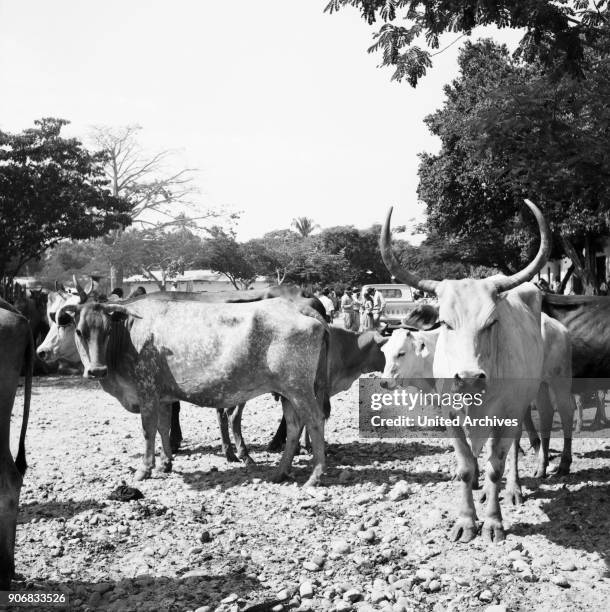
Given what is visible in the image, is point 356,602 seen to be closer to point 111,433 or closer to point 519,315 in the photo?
point 519,315

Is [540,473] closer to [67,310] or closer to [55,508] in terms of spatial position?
[55,508]

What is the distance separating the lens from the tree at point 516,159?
30.3ft

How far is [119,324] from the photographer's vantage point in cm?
691

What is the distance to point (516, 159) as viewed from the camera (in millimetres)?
10500

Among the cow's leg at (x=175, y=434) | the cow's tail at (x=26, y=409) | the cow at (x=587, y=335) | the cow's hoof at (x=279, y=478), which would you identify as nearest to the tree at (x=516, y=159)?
the cow at (x=587, y=335)

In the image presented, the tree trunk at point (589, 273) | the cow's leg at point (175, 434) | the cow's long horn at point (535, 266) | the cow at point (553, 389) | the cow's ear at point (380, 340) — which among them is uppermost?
the tree trunk at point (589, 273)

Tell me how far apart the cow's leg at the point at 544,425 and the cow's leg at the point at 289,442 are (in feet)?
7.24

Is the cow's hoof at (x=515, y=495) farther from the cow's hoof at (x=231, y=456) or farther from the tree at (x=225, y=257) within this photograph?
the tree at (x=225, y=257)

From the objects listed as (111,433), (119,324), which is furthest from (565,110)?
(111,433)

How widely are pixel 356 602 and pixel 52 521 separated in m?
2.74

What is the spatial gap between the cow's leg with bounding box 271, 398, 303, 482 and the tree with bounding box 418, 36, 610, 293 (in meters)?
4.69

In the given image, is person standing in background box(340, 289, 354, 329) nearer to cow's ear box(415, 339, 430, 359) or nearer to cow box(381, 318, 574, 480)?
cow's ear box(415, 339, 430, 359)

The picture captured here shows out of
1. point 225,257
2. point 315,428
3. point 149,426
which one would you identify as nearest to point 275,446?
point 315,428

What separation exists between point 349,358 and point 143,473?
2.64 meters
